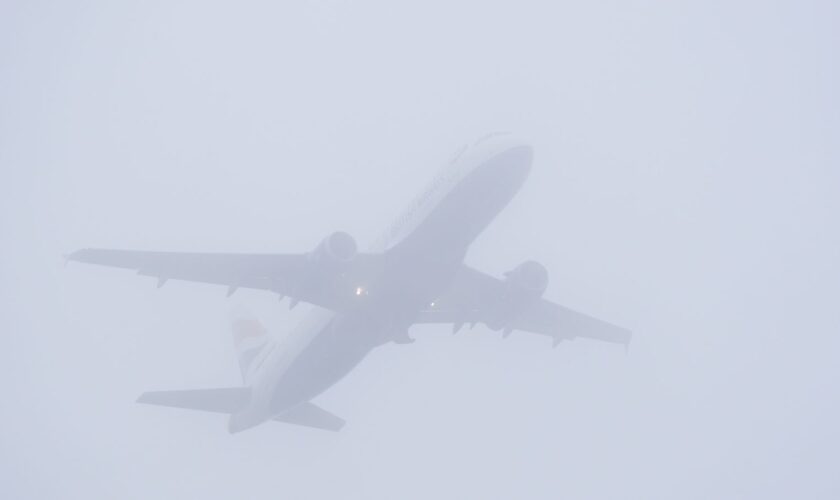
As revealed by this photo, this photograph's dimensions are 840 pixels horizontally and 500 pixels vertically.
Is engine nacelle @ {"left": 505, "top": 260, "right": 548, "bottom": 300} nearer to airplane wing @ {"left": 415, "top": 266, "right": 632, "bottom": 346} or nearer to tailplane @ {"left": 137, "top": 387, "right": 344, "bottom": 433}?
airplane wing @ {"left": 415, "top": 266, "right": 632, "bottom": 346}

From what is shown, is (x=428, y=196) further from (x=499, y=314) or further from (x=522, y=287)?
(x=499, y=314)

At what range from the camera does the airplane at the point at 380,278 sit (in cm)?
3219

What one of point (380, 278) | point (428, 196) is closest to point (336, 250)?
point (380, 278)

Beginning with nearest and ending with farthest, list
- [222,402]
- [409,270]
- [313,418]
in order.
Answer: [409,270] → [222,402] → [313,418]

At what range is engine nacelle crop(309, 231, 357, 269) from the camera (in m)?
31.6

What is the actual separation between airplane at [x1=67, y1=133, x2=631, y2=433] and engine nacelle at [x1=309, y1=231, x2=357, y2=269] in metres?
0.04

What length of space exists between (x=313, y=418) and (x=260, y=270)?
40.5 ft

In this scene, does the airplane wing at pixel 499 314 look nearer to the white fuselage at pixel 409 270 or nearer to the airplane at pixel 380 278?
the airplane at pixel 380 278

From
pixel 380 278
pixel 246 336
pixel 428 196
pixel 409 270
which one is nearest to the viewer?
pixel 409 270

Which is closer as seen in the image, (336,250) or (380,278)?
(336,250)

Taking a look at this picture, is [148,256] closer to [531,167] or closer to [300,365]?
[300,365]

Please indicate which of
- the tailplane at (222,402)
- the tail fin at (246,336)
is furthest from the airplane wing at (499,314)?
the tail fin at (246,336)

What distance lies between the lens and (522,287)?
116 feet

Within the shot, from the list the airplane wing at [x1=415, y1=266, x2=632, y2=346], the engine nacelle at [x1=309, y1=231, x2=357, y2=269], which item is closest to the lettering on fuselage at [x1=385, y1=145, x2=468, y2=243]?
the engine nacelle at [x1=309, y1=231, x2=357, y2=269]
